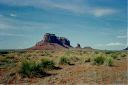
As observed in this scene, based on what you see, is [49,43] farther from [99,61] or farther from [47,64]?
[47,64]

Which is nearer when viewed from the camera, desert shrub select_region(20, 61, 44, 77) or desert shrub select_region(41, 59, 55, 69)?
desert shrub select_region(20, 61, 44, 77)

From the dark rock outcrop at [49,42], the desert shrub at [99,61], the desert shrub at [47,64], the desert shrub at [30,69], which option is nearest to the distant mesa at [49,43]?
the dark rock outcrop at [49,42]

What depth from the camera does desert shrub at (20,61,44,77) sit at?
14.1 meters

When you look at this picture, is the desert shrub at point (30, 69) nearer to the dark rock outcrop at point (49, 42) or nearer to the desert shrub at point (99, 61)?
the desert shrub at point (99, 61)

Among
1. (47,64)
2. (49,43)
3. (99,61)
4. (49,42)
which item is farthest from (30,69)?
(49,42)

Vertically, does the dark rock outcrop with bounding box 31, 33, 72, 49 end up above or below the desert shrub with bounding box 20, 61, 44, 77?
above

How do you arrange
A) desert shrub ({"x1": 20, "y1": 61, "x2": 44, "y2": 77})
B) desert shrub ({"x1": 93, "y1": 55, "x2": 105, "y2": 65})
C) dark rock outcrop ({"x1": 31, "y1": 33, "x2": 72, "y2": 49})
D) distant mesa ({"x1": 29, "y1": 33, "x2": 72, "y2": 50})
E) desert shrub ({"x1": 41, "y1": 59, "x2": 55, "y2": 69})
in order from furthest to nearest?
1. dark rock outcrop ({"x1": 31, "y1": 33, "x2": 72, "y2": 49})
2. distant mesa ({"x1": 29, "y1": 33, "x2": 72, "y2": 50})
3. desert shrub ({"x1": 93, "y1": 55, "x2": 105, "y2": 65})
4. desert shrub ({"x1": 41, "y1": 59, "x2": 55, "y2": 69})
5. desert shrub ({"x1": 20, "y1": 61, "x2": 44, "y2": 77})

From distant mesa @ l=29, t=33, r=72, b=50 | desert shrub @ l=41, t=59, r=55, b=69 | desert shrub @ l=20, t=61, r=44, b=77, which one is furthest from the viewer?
distant mesa @ l=29, t=33, r=72, b=50

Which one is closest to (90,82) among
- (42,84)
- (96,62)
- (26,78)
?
(42,84)

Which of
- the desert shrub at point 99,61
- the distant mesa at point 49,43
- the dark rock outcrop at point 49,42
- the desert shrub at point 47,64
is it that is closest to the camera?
the desert shrub at point 47,64

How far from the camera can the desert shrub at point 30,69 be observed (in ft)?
46.1

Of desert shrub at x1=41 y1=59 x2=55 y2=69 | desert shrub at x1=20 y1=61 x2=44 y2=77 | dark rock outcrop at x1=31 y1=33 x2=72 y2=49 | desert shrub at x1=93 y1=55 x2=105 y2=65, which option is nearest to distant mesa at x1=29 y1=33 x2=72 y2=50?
dark rock outcrop at x1=31 y1=33 x2=72 y2=49

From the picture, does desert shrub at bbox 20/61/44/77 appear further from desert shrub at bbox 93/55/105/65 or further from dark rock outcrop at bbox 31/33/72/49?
dark rock outcrop at bbox 31/33/72/49

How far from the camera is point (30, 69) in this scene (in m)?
14.5
